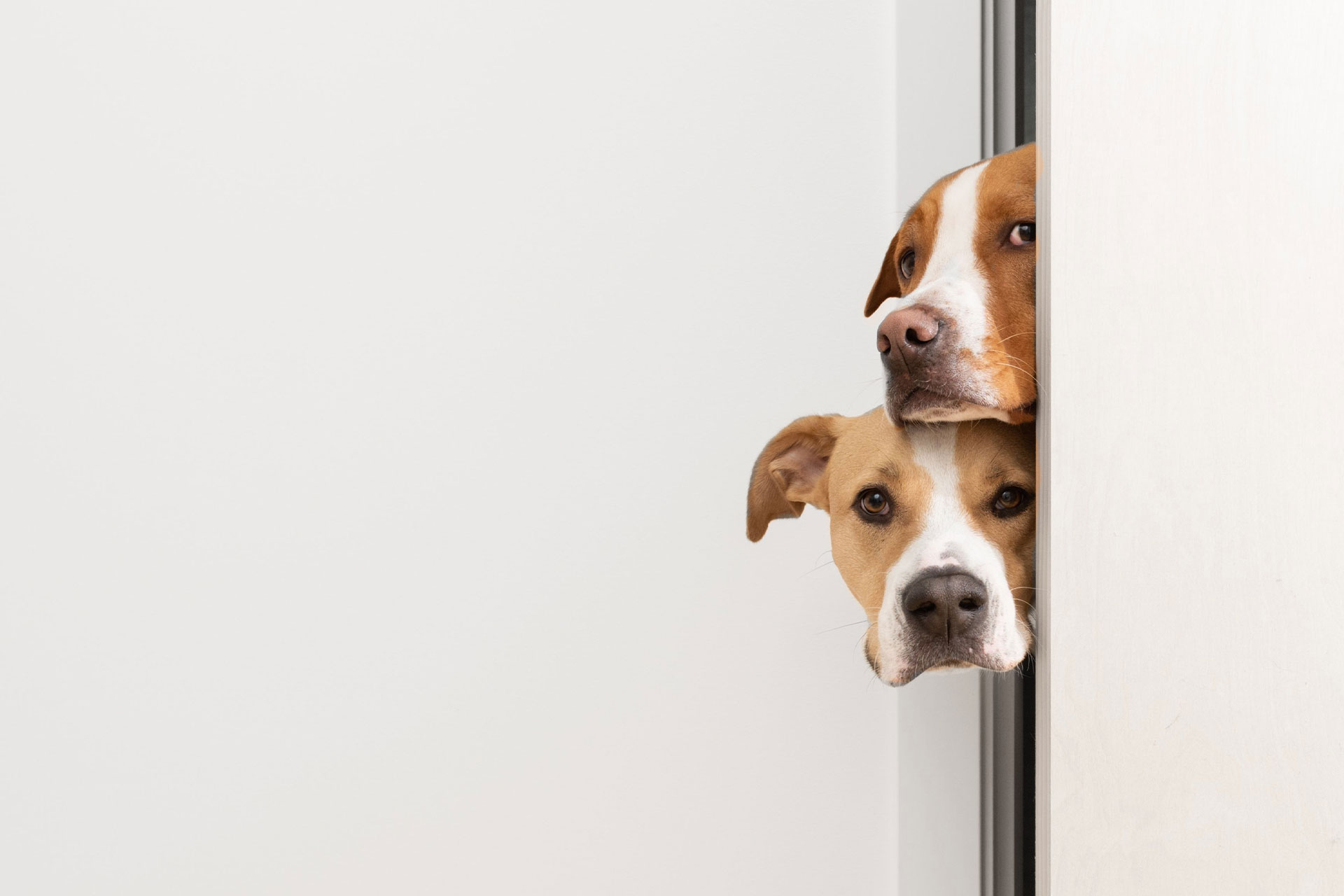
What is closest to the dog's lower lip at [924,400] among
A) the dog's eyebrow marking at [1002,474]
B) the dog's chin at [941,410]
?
the dog's chin at [941,410]

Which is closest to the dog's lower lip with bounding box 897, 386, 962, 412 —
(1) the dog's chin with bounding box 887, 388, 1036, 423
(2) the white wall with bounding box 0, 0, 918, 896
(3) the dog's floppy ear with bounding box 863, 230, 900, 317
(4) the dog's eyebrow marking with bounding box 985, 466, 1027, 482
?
(1) the dog's chin with bounding box 887, 388, 1036, 423

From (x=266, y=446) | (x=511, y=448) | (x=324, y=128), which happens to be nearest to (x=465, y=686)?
(x=511, y=448)

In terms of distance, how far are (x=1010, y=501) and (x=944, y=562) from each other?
10cm

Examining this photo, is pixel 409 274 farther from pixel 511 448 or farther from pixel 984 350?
pixel 984 350

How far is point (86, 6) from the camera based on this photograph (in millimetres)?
1185

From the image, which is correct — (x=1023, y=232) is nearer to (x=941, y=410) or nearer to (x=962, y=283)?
(x=962, y=283)

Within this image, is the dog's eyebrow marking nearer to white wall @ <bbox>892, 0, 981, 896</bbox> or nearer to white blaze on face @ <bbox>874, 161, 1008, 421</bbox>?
white blaze on face @ <bbox>874, 161, 1008, 421</bbox>

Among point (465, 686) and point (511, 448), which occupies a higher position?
point (511, 448)

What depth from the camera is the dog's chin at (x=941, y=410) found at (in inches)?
25.9

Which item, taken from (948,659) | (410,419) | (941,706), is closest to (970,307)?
(948,659)

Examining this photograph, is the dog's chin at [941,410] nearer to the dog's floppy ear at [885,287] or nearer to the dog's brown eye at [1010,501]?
the dog's brown eye at [1010,501]

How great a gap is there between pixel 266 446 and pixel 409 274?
317mm
